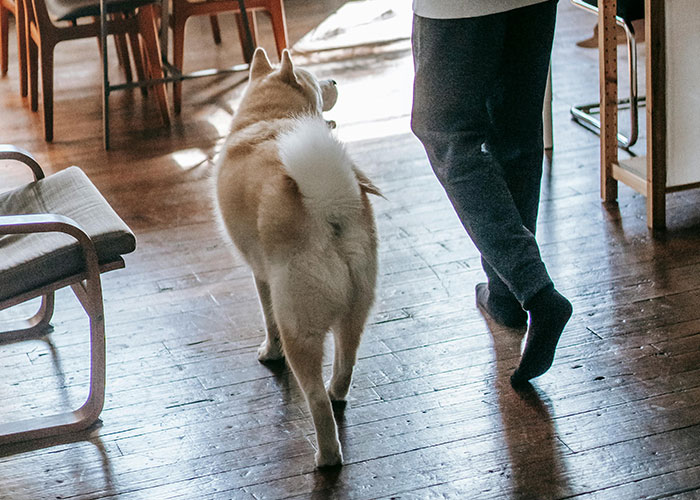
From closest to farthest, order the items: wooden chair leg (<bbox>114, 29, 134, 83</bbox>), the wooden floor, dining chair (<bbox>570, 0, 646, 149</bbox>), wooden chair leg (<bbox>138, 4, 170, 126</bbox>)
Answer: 1. the wooden floor
2. dining chair (<bbox>570, 0, 646, 149</bbox>)
3. wooden chair leg (<bbox>138, 4, 170, 126</bbox>)
4. wooden chair leg (<bbox>114, 29, 134, 83</bbox>)

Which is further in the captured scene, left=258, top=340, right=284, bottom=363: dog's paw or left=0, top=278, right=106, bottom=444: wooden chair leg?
left=258, top=340, right=284, bottom=363: dog's paw

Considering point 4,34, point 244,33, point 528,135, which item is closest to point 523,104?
point 528,135

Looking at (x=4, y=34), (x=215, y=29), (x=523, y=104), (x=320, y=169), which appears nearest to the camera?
(x=320, y=169)

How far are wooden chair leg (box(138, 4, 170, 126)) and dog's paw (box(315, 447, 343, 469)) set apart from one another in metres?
2.47

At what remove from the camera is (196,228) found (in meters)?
2.94

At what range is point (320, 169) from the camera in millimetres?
1630

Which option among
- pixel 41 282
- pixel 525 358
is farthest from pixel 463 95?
pixel 41 282

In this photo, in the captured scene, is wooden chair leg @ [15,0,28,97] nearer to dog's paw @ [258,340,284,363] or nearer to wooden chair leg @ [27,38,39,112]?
wooden chair leg @ [27,38,39,112]

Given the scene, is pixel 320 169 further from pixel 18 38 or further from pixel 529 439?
pixel 18 38

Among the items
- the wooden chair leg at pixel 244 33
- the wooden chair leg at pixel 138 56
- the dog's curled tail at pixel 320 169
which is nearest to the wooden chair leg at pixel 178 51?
the wooden chair leg at pixel 138 56

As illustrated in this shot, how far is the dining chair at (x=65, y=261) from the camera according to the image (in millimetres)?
1826

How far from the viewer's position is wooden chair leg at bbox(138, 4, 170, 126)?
3.88 m

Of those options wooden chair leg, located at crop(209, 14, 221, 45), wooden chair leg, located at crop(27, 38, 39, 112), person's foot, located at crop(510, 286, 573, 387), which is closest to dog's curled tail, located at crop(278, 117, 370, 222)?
person's foot, located at crop(510, 286, 573, 387)

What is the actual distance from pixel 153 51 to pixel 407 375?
2.41m
